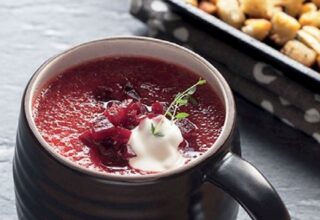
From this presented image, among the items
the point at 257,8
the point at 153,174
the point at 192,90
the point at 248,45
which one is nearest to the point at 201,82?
the point at 192,90

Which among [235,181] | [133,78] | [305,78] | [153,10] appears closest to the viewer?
[235,181]

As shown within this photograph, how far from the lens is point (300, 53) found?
835mm

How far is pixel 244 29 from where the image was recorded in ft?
2.87

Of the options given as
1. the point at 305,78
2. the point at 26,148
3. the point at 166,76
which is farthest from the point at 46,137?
the point at 305,78

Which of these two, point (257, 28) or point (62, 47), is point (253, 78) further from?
point (62, 47)

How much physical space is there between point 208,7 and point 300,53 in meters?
0.14

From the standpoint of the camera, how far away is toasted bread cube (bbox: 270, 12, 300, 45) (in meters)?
0.88

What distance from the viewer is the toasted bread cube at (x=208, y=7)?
0.92 m

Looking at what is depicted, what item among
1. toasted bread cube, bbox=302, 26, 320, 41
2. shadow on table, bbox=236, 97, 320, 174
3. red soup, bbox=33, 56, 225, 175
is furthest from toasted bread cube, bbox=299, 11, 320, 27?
red soup, bbox=33, 56, 225, 175

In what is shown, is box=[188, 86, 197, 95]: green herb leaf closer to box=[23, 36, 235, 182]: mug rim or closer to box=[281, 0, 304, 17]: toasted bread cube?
box=[23, 36, 235, 182]: mug rim

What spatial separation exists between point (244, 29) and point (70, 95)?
34 centimetres

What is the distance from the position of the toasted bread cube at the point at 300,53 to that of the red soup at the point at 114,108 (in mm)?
256

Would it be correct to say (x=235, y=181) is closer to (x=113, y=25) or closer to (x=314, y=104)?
(x=314, y=104)

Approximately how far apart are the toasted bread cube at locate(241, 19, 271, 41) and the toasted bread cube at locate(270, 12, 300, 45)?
0.03 feet
